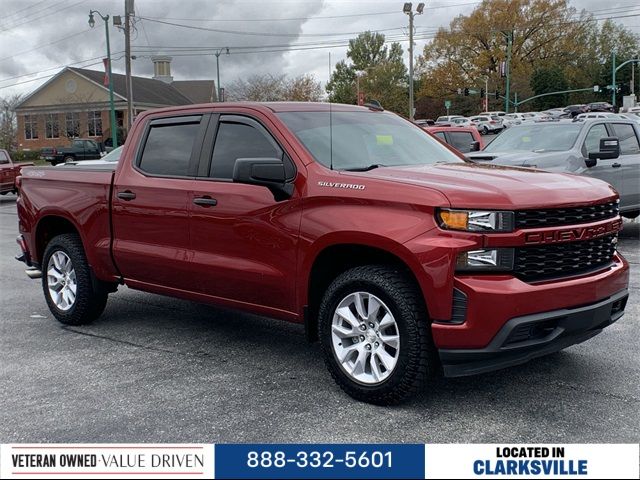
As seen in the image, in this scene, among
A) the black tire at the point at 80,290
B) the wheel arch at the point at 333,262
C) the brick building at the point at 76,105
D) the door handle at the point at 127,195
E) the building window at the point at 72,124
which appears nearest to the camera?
the wheel arch at the point at 333,262

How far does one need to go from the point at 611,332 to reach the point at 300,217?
2.96 metres

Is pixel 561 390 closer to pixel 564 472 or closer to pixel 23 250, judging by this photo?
pixel 564 472

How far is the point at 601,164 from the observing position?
1091cm

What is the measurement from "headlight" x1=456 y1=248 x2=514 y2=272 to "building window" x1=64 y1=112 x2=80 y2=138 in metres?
64.6

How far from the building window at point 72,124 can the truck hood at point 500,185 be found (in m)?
63.9

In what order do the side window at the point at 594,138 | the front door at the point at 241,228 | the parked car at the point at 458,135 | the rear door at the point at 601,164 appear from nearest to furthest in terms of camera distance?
1. the front door at the point at 241,228
2. the rear door at the point at 601,164
3. the side window at the point at 594,138
4. the parked car at the point at 458,135

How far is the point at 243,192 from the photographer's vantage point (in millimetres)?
5094

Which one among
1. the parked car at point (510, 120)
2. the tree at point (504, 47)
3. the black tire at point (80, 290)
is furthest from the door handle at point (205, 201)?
the tree at point (504, 47)

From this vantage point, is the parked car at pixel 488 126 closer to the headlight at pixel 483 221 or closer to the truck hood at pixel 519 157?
the truck hood at pixel 519 157

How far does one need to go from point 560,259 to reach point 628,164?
311 inches

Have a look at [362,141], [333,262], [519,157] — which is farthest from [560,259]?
[519,157]

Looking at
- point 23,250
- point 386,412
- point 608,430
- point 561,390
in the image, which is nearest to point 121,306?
point 23,250

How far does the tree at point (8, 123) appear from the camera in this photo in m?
64.3

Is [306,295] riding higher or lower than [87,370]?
higher
